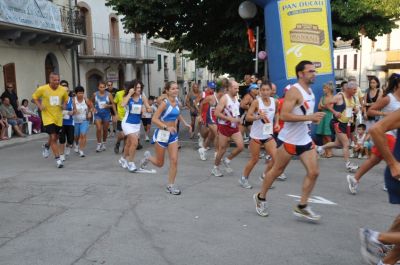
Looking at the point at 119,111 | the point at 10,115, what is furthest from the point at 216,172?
the point at 10,115

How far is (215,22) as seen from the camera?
14.4 meters

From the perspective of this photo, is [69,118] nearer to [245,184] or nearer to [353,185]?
[245,184]

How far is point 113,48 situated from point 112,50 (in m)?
0.22

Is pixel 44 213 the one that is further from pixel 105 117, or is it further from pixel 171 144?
pixel 105 117

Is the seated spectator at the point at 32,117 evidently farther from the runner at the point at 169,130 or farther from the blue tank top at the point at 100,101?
the runner at the point at 169,130

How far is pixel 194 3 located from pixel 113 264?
11.1m

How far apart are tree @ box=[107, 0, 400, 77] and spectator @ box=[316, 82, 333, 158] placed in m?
4.22

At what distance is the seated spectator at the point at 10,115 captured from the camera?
14586mm

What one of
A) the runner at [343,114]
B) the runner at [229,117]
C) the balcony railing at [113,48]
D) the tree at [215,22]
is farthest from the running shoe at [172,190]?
the balcony railing at [113,48]

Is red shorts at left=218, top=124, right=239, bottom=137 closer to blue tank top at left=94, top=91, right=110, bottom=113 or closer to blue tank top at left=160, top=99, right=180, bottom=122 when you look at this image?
blue tank top at left=160, top=99, right=180, bottom=122

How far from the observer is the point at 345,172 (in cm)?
810

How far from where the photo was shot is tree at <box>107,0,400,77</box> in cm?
1307

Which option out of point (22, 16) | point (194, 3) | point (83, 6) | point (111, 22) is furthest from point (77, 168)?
point (111, 22)

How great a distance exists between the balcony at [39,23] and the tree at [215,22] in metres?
4.27
